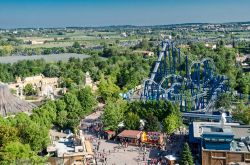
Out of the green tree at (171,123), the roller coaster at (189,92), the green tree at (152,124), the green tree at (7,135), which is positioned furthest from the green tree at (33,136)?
the roller coaster at (189,92)

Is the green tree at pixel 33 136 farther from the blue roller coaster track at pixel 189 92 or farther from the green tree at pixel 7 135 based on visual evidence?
the blue roller coaster track at pixel 189 92

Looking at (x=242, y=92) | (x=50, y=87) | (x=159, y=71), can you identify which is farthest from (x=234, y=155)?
(x=50, y=87)

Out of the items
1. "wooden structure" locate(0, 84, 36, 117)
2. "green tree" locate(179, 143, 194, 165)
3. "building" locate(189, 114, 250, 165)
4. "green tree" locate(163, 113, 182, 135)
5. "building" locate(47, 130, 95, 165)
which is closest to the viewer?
"green tree" locate(179, 143, 194, 165)

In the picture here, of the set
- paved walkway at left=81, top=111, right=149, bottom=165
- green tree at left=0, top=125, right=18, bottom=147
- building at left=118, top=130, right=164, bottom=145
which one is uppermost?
green tree at left=0, top=125, right=18, bottom=147

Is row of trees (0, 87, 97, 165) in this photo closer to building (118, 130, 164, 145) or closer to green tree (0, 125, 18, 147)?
green tree (0, 125, 18, 147)

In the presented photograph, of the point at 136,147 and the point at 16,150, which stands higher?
the point at 16,150

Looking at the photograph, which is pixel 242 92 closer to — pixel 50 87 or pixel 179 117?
pixel 179 117

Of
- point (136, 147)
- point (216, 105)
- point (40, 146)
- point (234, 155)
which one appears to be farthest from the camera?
point (216, 105)

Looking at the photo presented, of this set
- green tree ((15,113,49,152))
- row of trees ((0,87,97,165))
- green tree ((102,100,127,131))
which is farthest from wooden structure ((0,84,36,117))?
green tree ((15,113,49,152))

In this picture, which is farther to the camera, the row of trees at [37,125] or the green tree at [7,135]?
the green tree at [7,135]

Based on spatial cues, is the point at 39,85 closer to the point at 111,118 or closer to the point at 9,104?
the point at 9,104

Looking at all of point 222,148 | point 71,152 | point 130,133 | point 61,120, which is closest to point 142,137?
point 130,133
